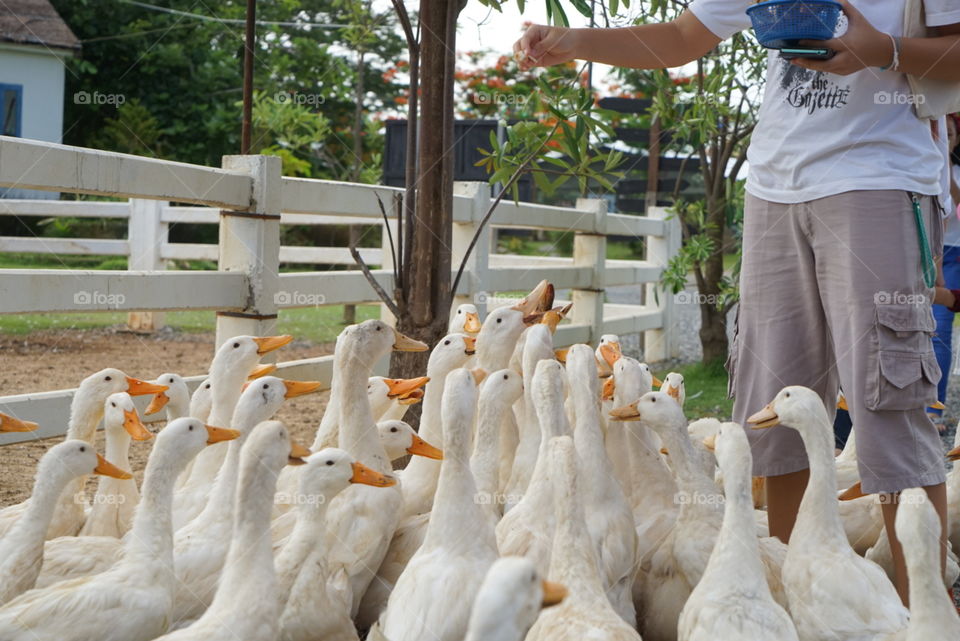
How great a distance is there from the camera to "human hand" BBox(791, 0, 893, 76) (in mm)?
2779

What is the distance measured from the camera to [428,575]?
286 centimetres

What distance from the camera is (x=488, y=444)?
3.62 m

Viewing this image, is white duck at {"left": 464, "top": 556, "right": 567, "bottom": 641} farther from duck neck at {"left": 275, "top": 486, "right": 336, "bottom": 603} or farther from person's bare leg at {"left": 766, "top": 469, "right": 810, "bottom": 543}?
person's bare leg at {"left": 766, "top": 469, "right": 810, "bottom": 543}

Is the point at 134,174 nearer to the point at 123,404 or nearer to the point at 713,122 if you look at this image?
the point at 123,404

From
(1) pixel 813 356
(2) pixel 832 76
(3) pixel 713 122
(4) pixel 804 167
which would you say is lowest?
(1) pixel 813 356

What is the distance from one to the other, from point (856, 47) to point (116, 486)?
2.65 m

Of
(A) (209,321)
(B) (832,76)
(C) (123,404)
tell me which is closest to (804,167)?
(B) (832,76)

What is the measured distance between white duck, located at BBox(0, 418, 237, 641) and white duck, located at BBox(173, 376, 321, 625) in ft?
0.59

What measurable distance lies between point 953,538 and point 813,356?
4.51 feet

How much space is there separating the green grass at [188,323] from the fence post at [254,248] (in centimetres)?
557

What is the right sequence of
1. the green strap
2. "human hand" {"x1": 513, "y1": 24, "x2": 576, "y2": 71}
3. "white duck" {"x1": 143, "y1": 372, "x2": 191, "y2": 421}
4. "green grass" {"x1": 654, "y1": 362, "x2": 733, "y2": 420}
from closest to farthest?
the green strap
"human hand" {"x1": 513, "y1": 24, "x2": 576, "y2": 71}
"white duck" {"x1": 143, "y1": 372, "x2": 191, "y2": 421}
"green grass" {"x1": 654, "y1": 362, "x2": 733, "y2": 420}

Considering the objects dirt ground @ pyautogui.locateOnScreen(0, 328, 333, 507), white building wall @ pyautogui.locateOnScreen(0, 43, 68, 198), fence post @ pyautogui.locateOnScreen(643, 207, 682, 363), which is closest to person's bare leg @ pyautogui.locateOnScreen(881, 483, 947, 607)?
dirt ground @ pyautogui.locateOnScreen(0, 328, 333, 507)

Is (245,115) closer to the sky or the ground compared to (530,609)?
closer to the sky

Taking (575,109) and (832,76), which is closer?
(832,76)
